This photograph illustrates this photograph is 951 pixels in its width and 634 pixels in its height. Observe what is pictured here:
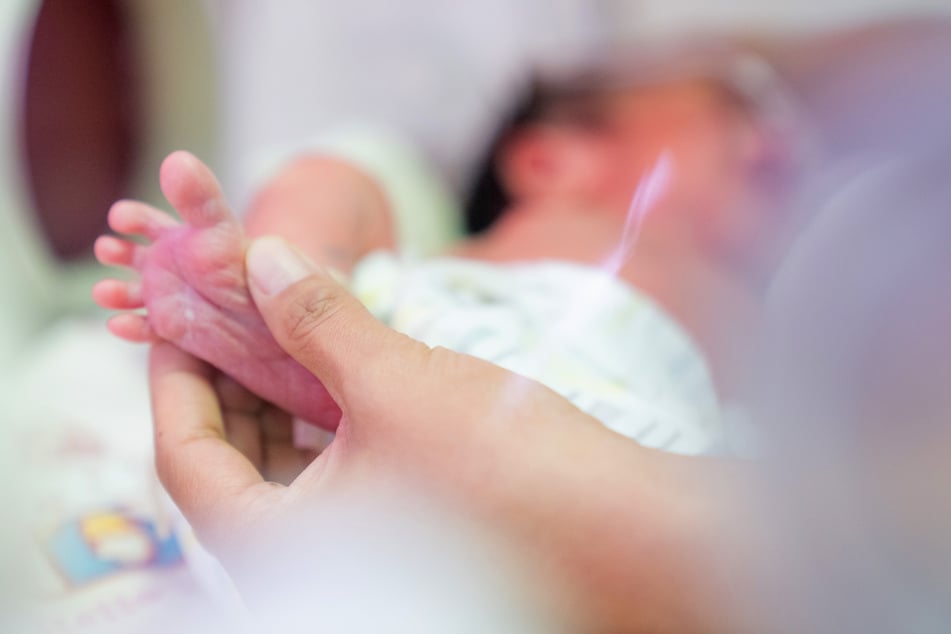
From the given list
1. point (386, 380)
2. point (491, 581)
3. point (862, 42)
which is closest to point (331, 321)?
point (386, 380)

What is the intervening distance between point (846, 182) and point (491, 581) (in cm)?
67

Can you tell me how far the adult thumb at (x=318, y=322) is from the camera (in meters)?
0.39

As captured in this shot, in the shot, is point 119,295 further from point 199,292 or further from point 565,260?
point 565,260

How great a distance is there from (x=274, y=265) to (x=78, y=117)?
614 mm

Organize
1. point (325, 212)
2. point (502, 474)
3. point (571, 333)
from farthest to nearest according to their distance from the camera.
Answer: point (325, 212), point (571, 333), point (502, 474)

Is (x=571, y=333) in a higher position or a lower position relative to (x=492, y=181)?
lower

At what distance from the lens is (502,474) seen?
1.23 feet

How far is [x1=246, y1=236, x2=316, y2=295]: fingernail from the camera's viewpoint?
43 centimetres

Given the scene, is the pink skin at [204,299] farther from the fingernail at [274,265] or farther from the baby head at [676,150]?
the baby head at [676,150]

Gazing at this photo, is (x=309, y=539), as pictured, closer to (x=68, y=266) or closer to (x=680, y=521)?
(x=680, y=521)

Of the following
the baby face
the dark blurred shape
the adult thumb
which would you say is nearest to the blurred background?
the dark blurred shape

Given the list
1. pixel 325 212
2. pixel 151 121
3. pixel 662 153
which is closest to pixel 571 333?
pixel 325 212

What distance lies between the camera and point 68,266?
88cm

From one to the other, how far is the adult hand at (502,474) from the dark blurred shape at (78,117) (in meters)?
0.59
